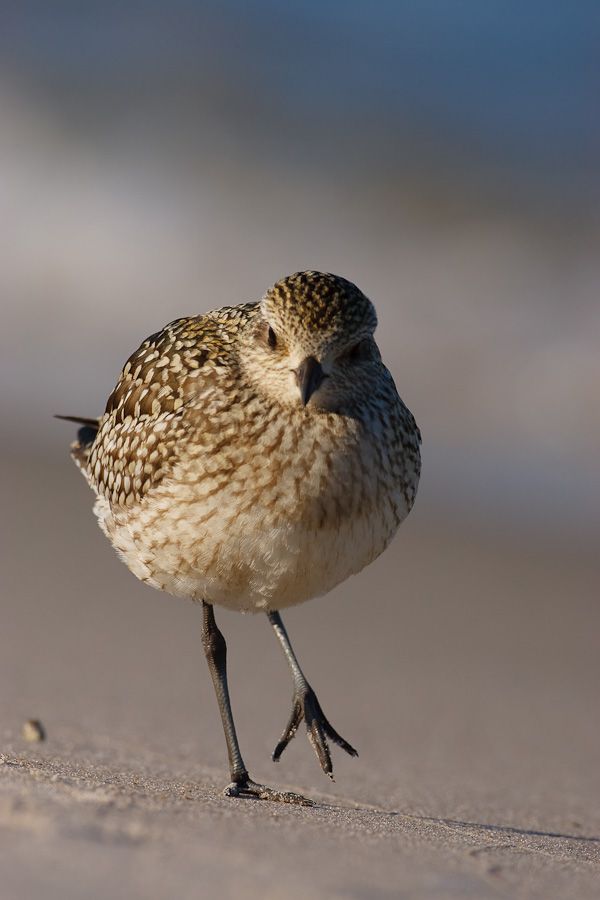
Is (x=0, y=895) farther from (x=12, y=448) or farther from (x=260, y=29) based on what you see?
(x=260, y=29)

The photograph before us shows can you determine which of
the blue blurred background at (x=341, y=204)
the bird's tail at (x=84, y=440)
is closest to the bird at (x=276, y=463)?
the bird's tail at (x=84, y=440)

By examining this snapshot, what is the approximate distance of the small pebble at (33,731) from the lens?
17.3 ft

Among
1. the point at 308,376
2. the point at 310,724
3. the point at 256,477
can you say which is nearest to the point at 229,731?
the point at 310,724

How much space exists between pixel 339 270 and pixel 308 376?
10.5 metres

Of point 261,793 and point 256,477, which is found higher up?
point 256,477

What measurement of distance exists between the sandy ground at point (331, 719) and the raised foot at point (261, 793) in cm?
8

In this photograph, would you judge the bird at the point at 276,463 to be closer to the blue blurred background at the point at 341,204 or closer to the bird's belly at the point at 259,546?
the bird's belly at the point at 259,546

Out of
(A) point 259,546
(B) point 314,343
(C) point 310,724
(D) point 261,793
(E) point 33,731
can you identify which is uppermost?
(B) point 314,343

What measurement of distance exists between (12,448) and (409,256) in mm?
6209

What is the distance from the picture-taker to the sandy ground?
10.3 feet

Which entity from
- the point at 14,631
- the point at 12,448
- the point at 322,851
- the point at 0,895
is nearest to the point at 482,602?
the point at 14,631

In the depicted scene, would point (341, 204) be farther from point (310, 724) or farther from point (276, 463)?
point (276, 463)

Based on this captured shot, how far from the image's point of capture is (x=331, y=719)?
684 cm

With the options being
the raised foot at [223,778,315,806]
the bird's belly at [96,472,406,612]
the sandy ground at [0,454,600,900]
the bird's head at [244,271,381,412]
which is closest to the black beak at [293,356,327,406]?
the bird's head at [244,271,381,412]
